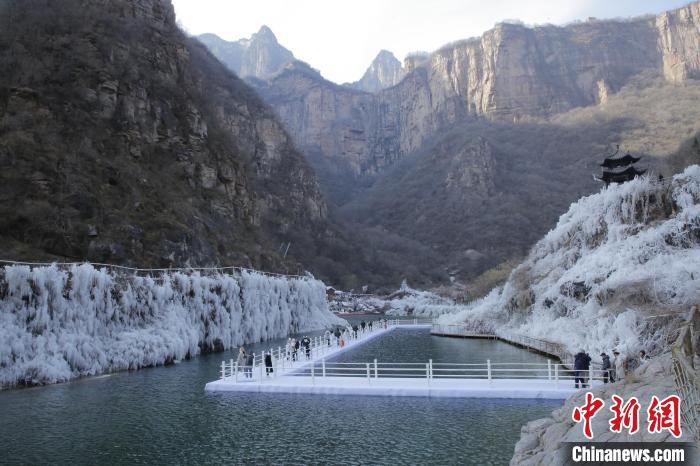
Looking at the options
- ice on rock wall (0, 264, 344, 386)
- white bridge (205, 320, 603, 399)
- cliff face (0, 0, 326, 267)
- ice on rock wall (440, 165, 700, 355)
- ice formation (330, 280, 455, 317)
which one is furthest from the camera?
ice formation (330, 280, 455, 317)

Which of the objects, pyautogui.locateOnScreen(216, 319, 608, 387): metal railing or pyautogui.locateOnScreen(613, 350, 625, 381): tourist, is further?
pyautogui.locateOnScreen(216, 319, 608, 387): metal railing

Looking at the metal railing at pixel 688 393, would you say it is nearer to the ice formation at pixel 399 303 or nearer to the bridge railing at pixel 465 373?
the bridge railing at pixel 465 373

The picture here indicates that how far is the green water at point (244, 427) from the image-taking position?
46.0 ft

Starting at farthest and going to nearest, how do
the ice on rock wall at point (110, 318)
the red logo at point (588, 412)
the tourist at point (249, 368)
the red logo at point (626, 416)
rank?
the tourist at point (249, 368)
the ice on rock wall at point (110, 318)
the red logo at point (588, 412)
the red logo at point (626, 416)

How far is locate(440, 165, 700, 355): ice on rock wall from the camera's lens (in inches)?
1077

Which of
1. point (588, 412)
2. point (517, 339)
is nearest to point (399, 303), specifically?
point (517, 339)

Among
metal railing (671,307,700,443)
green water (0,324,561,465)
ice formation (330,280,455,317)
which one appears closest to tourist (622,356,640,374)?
green water (0,324,561,465)

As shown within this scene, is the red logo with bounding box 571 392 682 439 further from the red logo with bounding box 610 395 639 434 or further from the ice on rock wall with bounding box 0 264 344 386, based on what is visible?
the ice on rock wall with bounding box 0 264 344 386

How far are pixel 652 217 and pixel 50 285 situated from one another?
124 ft

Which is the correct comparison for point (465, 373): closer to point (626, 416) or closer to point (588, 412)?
point (588, 412)

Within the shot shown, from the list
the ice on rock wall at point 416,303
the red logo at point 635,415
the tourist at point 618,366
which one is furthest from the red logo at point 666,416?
the ice on rock wall at point 416,303

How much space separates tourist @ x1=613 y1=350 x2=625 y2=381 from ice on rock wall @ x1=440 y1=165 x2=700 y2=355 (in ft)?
1.94

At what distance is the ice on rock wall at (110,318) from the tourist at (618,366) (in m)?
24.8

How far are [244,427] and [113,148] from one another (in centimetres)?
4422
